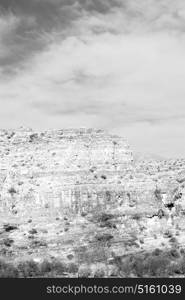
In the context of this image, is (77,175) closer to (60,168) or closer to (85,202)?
(60,168)

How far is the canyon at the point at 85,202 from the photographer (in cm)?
4500

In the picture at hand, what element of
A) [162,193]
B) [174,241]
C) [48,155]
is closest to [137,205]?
[162,193]

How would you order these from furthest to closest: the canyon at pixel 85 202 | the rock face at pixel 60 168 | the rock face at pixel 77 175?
the rock face at pixel 60 168
the rock face at pixel 77 175
the canyon at pixel 85 202

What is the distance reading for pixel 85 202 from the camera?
5403 cm

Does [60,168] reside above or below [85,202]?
above

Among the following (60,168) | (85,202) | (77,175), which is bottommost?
(85,202)

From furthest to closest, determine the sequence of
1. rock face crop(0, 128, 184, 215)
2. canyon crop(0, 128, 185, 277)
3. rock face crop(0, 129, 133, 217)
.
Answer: rock face crop(0, 129, 133, 217), rock face crop(0, 128, 184, 215), canyon crop(0, 128, 185, 277)

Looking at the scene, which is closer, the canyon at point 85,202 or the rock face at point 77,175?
the canyon at point 85,202

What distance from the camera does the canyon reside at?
45000 mm

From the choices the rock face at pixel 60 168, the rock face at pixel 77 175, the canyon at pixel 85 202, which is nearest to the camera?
the canyon at pixel 85 202

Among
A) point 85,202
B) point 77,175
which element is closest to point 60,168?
point 77,175

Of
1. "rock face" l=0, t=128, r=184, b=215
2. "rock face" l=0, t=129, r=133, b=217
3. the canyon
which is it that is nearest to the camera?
the canyon

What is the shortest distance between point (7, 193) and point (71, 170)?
22.6ft

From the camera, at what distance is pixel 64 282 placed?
1057 inches
